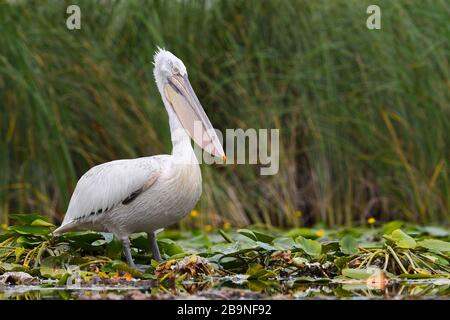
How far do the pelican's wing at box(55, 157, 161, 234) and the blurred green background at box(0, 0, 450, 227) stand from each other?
3.01 meters

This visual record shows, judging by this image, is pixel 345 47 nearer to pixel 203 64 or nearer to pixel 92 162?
pixel 203 64

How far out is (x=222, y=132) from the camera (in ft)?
33.6

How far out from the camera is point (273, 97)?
33.5 feet

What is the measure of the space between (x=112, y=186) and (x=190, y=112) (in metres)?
0.89

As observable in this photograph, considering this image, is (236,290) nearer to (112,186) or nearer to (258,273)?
(258,273)

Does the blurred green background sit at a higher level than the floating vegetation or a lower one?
higher

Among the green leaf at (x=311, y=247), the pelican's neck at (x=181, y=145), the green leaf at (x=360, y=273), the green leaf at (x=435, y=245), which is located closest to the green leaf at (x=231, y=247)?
the green leaf at (x=311, y=247)

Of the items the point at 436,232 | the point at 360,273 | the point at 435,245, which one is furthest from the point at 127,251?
the point at 436,232

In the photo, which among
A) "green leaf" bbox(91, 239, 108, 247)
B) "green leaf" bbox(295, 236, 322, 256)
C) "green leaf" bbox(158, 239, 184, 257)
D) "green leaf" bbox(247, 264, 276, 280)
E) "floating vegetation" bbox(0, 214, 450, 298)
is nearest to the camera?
"floating vegetation" bbox(0, 214, 450, 298)

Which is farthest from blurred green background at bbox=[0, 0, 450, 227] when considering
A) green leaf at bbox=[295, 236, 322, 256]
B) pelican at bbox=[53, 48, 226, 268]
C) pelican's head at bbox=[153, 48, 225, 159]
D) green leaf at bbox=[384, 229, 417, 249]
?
green leaf at bbox=[384, 229, 417, 249]

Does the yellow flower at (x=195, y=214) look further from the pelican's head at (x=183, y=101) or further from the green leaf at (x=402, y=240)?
the green leaf at (x=402, y=240)

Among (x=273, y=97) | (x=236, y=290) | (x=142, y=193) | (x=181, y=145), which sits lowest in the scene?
(x=236, y=290)

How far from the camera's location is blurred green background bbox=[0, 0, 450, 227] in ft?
32.3

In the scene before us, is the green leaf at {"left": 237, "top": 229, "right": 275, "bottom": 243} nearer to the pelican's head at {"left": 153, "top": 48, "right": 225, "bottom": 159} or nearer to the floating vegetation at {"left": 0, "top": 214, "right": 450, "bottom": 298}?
the floating vegetation at {"left": 0, "top": 214, "right": 450, "bottom": 298}
